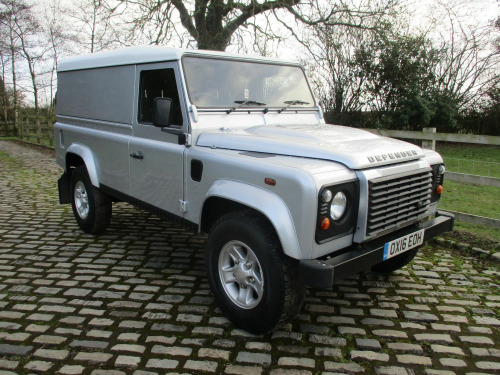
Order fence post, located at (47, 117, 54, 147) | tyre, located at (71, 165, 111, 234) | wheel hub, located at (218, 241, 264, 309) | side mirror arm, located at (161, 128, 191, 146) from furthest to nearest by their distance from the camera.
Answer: fence post, located at (47, 117, 54, 147) < tyre, located at (71, 165, 111, 234) < side mirror arm, located at (161, 128, 191, 146) < wheel hub, located at (218, 241, 264, 309)

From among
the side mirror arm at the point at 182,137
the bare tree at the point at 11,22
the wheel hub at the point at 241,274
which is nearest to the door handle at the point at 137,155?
the side mirror arm at the point at 182,137

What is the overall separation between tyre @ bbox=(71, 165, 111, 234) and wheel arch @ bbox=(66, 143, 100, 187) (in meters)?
0.14

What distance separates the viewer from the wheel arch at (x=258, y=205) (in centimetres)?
255

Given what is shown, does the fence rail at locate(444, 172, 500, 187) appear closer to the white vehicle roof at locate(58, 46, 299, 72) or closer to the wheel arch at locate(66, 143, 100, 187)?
the white vehicle roof at locate(58, 46, 299, 72)

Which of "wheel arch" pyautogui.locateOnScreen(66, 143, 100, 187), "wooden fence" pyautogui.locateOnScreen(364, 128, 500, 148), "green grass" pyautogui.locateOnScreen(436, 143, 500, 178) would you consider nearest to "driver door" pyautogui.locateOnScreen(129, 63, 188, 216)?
"wheel arch" pyautogui.locateOnScreen(66, 143, 100, 187)

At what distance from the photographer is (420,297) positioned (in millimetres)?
3680

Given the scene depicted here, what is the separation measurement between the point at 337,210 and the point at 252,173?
633mm

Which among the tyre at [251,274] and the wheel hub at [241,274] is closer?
the tyre at [251,274]

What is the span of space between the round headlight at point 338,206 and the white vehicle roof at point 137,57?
76.0 inches

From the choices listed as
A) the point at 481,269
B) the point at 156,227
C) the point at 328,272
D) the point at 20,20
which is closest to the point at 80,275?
the point at 156,227

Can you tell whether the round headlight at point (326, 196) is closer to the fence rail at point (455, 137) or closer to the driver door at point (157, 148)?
the driver door at point (157, 148)

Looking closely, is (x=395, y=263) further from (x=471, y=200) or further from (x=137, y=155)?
(x=471, y=200)

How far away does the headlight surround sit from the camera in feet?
8.34

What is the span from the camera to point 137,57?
162 inches
